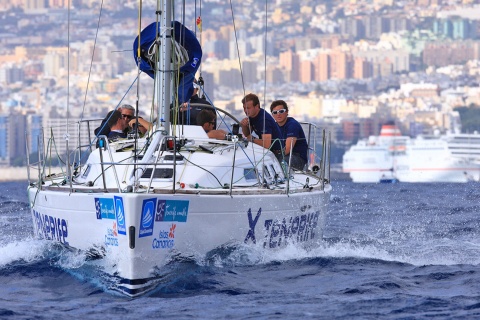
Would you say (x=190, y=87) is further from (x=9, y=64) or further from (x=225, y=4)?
(x=225, y=4)

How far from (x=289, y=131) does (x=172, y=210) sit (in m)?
2.86

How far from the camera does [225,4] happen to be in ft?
581

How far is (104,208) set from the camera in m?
10.6

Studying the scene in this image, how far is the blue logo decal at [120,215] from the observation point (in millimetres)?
10391

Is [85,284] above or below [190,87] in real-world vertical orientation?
below

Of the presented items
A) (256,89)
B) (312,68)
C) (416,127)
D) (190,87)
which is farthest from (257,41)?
(190,87)

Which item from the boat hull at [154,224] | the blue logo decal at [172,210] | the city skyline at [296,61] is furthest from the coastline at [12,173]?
the blue logo decal at [172,210]

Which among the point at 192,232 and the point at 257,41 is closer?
the point at 192,232

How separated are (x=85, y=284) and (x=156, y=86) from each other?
7.10ft

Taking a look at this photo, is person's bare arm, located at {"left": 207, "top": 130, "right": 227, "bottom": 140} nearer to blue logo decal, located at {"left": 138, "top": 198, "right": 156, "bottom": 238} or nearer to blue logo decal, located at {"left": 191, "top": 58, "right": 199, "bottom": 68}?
blue logo decal, located at {"left": 191, "top": 58, "right": 199, "bottom": 68}

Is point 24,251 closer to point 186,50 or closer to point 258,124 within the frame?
point 186,50

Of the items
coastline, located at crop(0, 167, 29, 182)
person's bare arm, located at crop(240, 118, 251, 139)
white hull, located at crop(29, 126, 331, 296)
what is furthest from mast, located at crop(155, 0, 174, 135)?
coastline, located at crop(0, 167, 29, 182)

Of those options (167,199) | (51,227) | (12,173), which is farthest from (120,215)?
(12,173)

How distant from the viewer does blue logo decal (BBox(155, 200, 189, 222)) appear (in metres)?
10.5
